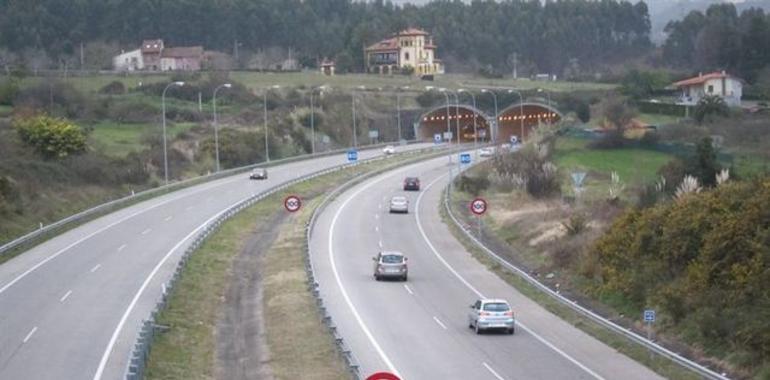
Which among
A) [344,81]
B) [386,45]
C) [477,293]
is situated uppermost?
[386,45]

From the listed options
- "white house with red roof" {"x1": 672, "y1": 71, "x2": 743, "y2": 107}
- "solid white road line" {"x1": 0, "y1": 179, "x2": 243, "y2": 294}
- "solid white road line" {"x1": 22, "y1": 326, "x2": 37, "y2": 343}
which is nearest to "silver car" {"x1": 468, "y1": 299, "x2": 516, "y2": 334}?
"solid white road line" {"x1": 22, "y1": 326, "x2": 37, "y2": 343}

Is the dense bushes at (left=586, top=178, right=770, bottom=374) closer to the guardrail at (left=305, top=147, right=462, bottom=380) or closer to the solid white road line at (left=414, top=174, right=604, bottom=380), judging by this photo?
the solid white road line at (left=414, top=174, right=604, bottom=380)

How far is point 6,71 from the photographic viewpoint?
140 metres

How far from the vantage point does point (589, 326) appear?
118 feet

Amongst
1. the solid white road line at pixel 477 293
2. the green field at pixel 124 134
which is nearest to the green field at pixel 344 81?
the green field at pixel 124 134

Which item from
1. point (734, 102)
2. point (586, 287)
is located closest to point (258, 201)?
point (586, 287)

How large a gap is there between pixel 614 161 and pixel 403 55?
103485 mm

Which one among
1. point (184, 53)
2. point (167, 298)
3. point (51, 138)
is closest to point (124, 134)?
point (51, 138)

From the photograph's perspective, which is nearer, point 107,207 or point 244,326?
point 244,326

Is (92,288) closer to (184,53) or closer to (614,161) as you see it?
(614,161)

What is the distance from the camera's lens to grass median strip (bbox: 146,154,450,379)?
31109 millimetres

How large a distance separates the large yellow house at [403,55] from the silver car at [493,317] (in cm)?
15350

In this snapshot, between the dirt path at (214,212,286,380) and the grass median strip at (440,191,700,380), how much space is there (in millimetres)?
8596

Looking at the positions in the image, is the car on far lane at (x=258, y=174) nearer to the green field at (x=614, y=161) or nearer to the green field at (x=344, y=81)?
the green field at (x=614, y=161)
